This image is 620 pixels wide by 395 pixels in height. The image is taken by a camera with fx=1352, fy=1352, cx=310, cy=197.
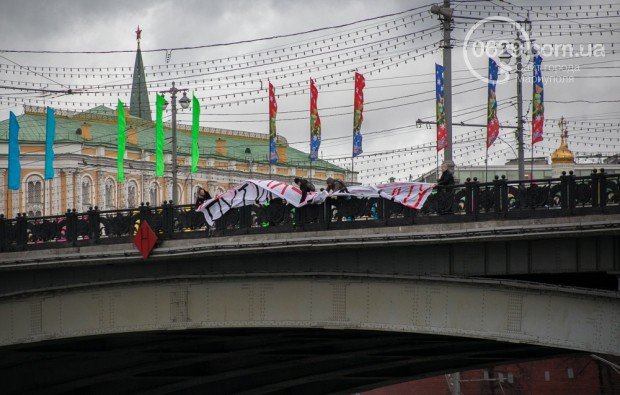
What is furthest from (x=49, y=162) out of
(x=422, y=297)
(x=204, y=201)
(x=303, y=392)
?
(x=422, y=297)

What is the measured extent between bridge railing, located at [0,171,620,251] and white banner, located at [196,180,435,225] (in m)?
0.13

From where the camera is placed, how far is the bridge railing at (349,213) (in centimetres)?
2136

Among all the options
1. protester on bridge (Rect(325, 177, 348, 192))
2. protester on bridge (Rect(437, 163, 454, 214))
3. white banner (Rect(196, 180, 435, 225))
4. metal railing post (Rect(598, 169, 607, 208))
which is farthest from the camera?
protester on bridge (Rect(325, 177, 348, 192))

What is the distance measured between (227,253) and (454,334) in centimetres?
462

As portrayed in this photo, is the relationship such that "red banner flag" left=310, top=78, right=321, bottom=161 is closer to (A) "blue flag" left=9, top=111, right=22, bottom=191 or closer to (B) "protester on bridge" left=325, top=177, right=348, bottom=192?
(A) "blue flag" left=9, top=111, right=22, bottom=191

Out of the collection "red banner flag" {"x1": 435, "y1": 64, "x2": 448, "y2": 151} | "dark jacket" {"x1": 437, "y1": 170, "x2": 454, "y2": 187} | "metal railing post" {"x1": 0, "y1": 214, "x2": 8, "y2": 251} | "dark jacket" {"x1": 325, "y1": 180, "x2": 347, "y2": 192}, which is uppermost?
"red banner flag" {"x1": 435, "y1": 64, "x2": 448, "y2": 151}

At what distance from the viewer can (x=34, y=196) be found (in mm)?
89875

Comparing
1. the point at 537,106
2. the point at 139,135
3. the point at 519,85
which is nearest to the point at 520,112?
the point at 519,85

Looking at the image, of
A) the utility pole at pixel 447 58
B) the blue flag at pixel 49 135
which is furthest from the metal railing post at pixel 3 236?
the utility pole at pixel 447 58

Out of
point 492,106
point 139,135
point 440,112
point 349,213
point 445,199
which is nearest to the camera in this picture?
point 445,199

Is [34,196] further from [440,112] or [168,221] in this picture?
[168,221]

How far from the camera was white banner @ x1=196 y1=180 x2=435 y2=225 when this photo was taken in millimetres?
23359

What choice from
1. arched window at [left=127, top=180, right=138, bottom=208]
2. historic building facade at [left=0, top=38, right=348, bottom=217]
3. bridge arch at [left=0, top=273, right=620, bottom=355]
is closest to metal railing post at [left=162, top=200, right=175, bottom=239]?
bridge arch at [left=0, top=273, right=620, bottom=355]

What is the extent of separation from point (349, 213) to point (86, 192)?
66.6 m
